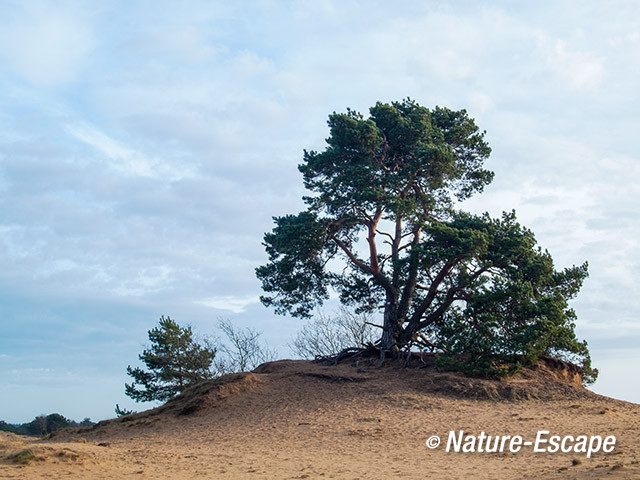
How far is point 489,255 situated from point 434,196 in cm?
397

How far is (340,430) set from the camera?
13.4 m

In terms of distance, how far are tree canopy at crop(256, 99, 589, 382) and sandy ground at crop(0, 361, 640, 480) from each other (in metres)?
1.77

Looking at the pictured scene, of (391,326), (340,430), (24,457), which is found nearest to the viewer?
(24,457)

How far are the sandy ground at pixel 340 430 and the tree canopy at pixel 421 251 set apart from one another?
177 cm

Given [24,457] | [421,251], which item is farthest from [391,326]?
[24,457]

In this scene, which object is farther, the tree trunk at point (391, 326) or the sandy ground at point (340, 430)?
the tree trunk at point (391, 326)

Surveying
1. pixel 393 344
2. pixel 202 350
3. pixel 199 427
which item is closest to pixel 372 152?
pixel 393 344

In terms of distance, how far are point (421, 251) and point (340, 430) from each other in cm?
696

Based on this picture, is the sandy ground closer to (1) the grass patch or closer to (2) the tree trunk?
(1) the grass patch

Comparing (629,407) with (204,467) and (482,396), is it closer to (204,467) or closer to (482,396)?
(482,396)

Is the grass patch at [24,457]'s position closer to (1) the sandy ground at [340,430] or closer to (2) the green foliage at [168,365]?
(1) the sandy ground at [340,430]

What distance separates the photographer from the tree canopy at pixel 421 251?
17.1 m

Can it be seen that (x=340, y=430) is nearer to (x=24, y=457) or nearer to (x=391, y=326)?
(x=24, y=457)

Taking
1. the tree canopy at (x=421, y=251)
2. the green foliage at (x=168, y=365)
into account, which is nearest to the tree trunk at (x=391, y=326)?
the tree canopy at (x=421, y=251)
